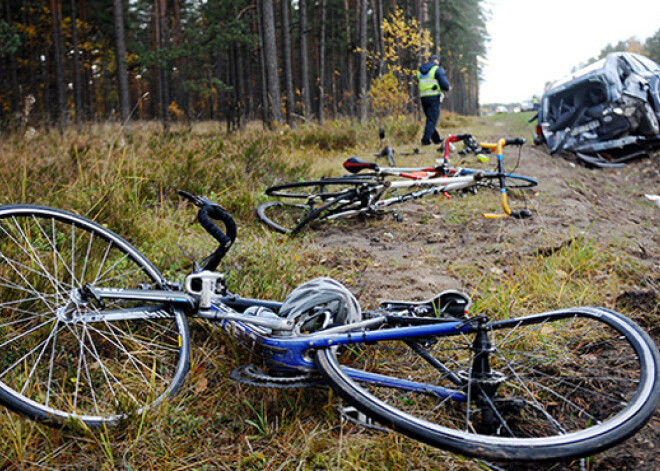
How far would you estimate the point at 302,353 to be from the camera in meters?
1.95

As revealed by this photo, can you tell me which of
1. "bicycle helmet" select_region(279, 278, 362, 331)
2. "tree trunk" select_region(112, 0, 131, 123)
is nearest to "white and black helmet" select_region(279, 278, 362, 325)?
"bicycle helmet" select_region(279, 278, 362, 331)

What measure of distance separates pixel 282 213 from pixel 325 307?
3201mm

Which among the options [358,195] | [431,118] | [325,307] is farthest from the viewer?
[431,118]

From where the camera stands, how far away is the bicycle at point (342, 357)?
5.64ft

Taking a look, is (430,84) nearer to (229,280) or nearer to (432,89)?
(432,89)

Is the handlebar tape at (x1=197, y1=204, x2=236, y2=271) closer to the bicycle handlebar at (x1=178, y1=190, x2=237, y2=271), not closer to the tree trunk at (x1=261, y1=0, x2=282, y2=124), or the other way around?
the bicycle handlebar at (x1=178, y1=190, x2=237, y2=271)

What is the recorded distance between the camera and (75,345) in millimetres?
2387

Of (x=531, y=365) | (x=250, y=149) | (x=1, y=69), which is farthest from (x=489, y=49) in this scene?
(x=531, y=365)

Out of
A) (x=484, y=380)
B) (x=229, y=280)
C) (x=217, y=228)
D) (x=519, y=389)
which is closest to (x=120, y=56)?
(x=229, y=280)

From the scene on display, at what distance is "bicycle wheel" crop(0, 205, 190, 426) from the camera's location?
1983 millimetres

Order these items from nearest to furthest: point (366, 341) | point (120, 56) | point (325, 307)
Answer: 1. point (366, 341)
2. point (325, 307)
3. point (120, 56)

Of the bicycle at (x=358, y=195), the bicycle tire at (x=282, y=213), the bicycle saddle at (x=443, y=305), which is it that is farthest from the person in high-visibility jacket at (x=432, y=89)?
the bicycle saddle at (x=443, y=305)

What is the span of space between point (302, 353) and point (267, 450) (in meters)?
0.40

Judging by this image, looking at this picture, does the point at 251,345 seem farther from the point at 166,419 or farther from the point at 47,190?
the point at 47,190
